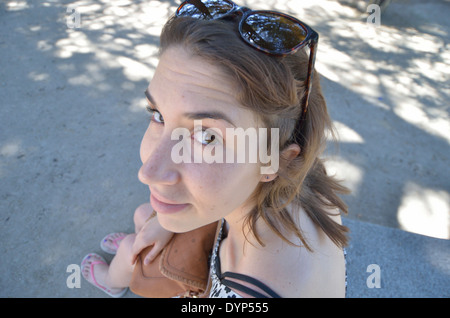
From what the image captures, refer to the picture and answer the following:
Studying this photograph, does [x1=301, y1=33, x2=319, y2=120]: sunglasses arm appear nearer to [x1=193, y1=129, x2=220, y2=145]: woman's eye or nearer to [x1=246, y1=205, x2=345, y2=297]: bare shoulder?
[x1=193, y1=129, x2=220, y2=145]: woman's eye

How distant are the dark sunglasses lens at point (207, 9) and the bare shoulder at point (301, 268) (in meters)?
0.98

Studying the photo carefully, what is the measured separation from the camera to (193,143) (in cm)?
114

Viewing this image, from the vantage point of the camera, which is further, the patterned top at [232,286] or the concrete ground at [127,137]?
the concrete ground at [127,137]

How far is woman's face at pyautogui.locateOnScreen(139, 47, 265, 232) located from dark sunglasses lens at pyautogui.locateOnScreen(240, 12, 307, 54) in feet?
0.57

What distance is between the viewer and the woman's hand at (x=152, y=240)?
5.99 ft

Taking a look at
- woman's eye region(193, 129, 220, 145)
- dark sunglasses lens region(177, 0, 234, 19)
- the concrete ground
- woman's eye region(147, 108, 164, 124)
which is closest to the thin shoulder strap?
woman's eye region(193, 129, 220, 145)

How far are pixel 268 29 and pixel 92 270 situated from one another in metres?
2.08

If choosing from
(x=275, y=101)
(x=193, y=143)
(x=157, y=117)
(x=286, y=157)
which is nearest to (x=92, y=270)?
(x=157, y=117)

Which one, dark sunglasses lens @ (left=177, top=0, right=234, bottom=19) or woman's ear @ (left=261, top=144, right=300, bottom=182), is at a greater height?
dark sunglasses lens @ (left=177, top=0, right=234, bottom=19)

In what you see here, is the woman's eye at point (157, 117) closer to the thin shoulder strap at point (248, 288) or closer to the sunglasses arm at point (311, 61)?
the sunglasses arm at point (311, 61)

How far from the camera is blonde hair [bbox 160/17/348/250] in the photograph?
1054 mm

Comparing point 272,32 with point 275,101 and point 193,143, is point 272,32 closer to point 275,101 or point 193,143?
point 275,101

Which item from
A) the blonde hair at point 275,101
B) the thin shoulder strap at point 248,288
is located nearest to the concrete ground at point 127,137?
the blonde hair at point 275,101

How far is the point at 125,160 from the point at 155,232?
1.37m
